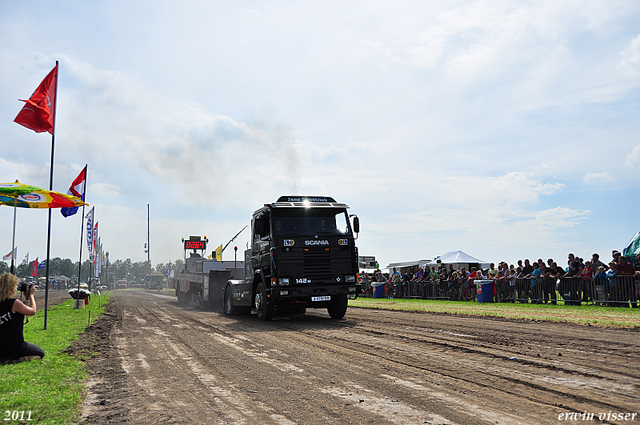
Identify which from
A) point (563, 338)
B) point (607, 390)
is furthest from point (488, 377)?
point (563, 338)

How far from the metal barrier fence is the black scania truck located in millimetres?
8007

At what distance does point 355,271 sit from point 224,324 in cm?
407

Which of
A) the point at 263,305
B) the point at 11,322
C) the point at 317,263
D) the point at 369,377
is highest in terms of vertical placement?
the point at 317,263

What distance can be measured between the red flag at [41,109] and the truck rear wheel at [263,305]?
6.99 metres

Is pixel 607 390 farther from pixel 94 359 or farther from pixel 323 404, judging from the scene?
pixel 94 359

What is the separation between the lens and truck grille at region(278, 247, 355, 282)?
12477 mm

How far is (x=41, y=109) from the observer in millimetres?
11625

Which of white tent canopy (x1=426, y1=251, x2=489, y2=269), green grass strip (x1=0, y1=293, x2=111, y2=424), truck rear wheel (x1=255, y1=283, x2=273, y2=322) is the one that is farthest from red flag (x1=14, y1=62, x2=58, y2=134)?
white tent canopy (x1=426, y1=251, x2=489, y2=269)

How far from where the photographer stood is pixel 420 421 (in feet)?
13.2

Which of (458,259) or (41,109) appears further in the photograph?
(458,259)

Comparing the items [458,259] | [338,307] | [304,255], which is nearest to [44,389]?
[304,255]

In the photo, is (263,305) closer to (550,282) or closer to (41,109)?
(41,109)

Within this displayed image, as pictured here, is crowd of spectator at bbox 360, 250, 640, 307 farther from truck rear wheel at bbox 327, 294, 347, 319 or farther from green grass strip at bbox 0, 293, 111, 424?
green grass strip at bbox 0, 293, 111, 424

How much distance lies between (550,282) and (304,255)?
31.6 feet
